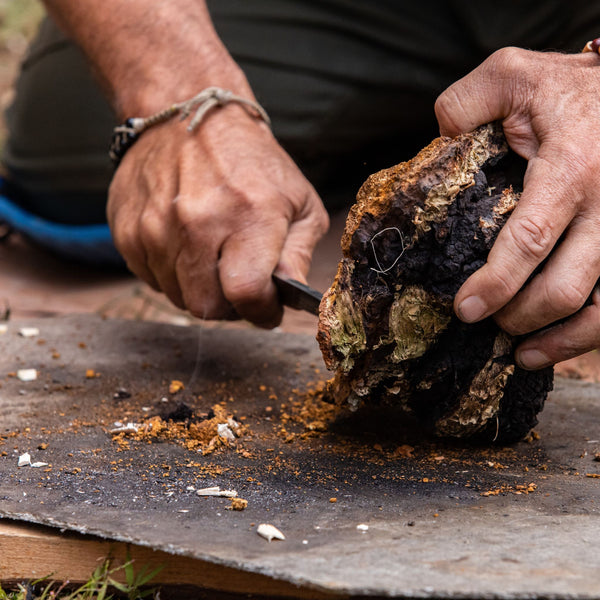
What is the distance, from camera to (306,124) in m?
3.49

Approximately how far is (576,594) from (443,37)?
2688 mm

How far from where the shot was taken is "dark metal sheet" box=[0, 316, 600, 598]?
3.48 ft

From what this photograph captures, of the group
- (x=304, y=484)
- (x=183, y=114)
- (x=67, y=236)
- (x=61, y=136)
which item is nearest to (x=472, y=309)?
(x=304, y=484)

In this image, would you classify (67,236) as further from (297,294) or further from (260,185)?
(297,294)

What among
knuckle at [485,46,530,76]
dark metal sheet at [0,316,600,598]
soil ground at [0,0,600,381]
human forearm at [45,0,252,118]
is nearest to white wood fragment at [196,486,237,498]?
dark metal sheet at [0,316,600,598]

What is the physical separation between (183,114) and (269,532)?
50.8 inches

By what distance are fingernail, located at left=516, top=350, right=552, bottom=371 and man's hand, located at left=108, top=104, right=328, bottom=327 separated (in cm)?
67

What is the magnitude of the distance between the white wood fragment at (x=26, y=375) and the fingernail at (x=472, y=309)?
1157mm

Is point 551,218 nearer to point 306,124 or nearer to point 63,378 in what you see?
point 63,378

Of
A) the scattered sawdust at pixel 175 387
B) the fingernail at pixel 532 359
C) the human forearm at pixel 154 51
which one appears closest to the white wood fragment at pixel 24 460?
the scattered sawdust at pixel 175 387

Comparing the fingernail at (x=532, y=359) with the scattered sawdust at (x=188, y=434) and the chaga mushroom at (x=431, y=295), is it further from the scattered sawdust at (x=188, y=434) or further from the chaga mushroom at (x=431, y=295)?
the scattered sawdust at (x=188, y=434)

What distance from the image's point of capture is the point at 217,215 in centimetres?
192

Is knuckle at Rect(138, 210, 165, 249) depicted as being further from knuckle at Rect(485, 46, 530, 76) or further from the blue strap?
the blue strap

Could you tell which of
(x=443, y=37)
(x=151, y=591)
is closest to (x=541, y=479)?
(x=151, y=591)
